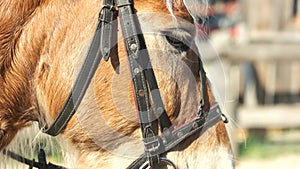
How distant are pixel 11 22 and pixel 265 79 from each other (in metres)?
7.04

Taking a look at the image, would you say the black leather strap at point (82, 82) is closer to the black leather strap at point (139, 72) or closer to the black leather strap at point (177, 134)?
the black leather strap at point (139, 72)

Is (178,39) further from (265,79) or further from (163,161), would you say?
(265,79)

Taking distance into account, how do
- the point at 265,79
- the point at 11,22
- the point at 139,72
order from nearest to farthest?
the point at 139,72 < the point at 11,22 < the point at 265,79

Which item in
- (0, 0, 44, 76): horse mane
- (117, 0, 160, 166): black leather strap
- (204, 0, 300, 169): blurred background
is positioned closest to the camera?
(117, 0, 160, 166): black leather strap

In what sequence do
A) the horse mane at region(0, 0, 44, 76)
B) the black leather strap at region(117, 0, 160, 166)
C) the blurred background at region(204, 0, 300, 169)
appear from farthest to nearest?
the blurred background at region(204, 0, 300, 169) < the horse mane at region(0, 0, 44, 76) < the black leather strap at region(117, 0, 160, 166)

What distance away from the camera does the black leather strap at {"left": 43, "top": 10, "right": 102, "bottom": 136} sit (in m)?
2.28

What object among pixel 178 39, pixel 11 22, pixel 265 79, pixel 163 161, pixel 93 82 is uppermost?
pixel 11 22

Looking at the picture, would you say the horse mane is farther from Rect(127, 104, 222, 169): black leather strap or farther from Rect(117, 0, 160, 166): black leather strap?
Rect(127, 104, 222, 169): black leather strap

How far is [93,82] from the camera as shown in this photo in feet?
7.54

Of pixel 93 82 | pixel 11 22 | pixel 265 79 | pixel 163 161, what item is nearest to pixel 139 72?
pixel 93 82

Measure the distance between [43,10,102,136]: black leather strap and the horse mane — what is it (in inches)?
11.3

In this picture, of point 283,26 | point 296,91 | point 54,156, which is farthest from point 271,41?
point 54,156

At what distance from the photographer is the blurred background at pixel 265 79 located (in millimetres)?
7098

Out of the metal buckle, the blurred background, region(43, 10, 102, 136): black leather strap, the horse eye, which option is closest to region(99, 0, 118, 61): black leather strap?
region(43, 10, 102, 136): black leather strap
